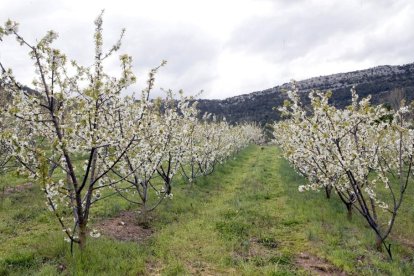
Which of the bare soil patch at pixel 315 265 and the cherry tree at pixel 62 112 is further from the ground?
the cherry tree at pixel 62 112

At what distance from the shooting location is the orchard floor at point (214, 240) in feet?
27.9

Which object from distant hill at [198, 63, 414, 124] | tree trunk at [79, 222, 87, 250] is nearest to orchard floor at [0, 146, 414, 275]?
tree trunk at [79, 222, 87, 250]

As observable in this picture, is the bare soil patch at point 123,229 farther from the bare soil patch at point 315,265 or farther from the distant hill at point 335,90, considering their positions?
the distant hill at point 335,90

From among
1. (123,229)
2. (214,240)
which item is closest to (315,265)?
(214,240)

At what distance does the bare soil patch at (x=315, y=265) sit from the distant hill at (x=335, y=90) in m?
96.1

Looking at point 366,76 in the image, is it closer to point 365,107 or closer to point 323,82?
point 323,82

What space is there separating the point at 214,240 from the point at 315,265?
300 centimetres

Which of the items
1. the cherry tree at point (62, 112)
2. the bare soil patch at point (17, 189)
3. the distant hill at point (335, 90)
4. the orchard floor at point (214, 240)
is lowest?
the orchard floor at point (214, 240)

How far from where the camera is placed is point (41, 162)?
6859mm

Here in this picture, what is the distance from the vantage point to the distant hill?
380 ft

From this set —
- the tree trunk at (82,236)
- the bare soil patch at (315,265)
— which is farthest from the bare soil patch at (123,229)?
the bare soil patch at (315,265)

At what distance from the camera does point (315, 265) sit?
9.05 metres

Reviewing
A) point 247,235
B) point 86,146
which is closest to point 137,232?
point 247,235

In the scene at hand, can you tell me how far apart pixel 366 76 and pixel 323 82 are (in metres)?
22.5
